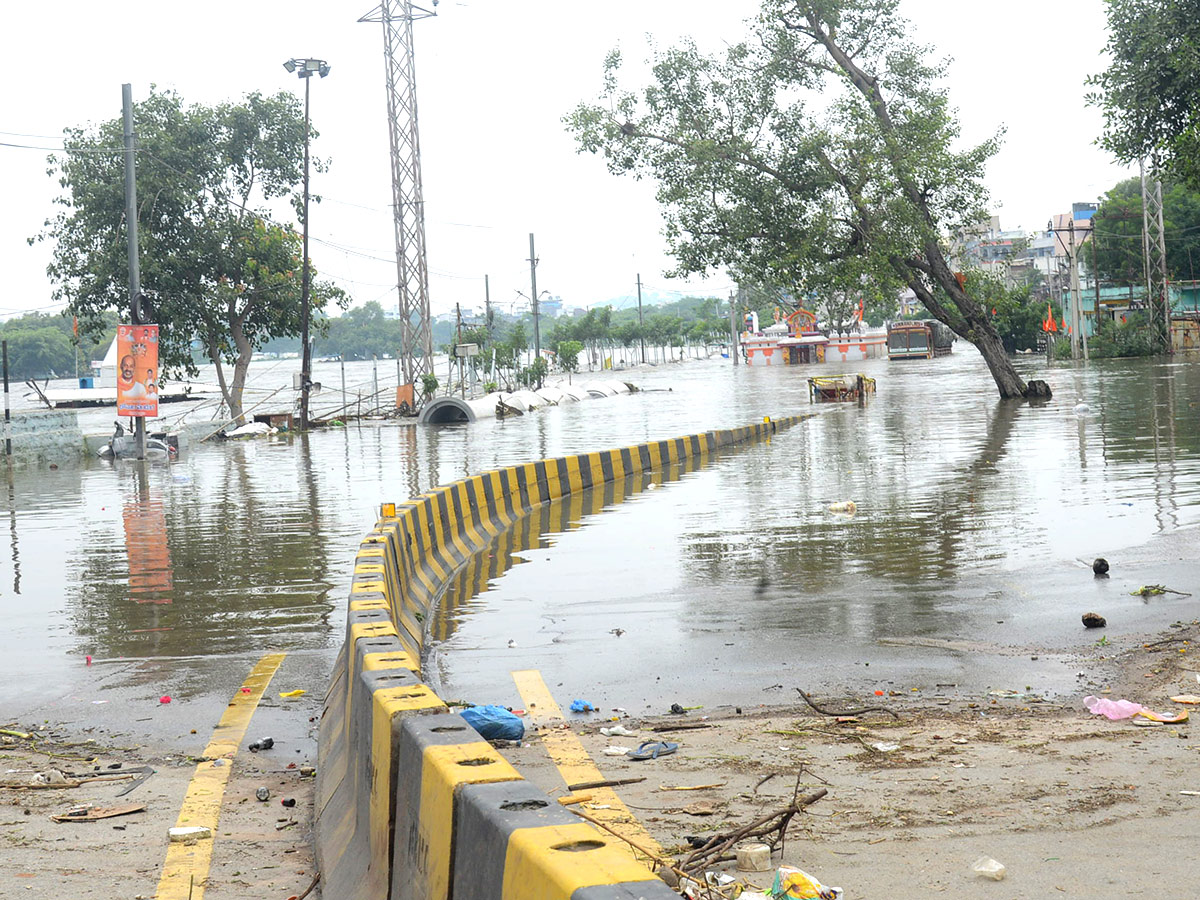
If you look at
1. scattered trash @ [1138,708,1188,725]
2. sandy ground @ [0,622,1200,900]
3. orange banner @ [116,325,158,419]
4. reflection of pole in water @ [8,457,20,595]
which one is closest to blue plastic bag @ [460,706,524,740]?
sandy ground @ [0,622,1200,900]

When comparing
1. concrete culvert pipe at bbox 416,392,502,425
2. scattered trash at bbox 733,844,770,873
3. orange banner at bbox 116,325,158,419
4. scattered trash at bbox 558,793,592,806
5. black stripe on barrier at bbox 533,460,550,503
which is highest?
orange banner at bbox 116,325,158,419

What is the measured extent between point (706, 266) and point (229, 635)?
24.9m

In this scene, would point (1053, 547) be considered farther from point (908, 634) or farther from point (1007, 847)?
point (1007, 847)

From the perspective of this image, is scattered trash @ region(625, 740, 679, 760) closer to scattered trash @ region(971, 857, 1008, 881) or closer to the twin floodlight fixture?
scattered trash @ region(971, 857, 1008, 881)

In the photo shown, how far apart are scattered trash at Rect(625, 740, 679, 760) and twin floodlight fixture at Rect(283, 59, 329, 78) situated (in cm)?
3705

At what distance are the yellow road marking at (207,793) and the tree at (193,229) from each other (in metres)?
34.2

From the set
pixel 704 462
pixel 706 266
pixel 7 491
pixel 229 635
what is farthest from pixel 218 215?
pixel 229 635

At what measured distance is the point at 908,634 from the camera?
7605 millimetres

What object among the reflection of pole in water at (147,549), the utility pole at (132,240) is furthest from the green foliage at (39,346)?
the reflection of pole in water at (147,549)

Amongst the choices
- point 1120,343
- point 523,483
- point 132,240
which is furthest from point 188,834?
point 1120,343

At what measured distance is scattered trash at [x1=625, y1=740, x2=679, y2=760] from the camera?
209 inches

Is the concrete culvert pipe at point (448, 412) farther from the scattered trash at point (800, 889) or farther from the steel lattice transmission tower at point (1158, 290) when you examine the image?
the scattered trash at point (800, 889)

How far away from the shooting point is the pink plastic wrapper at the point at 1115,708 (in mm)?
5634

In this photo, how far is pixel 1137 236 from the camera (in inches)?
3270
